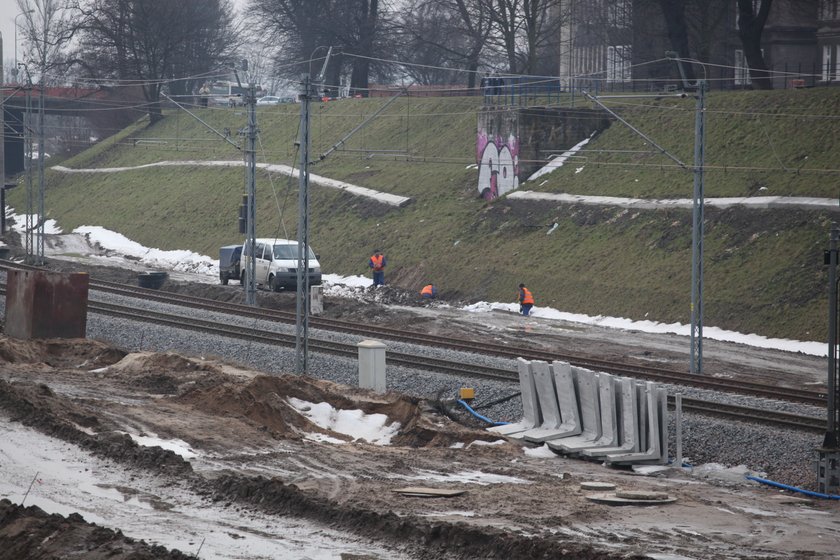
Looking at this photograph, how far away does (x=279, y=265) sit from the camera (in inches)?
1518

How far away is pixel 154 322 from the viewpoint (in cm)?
3072

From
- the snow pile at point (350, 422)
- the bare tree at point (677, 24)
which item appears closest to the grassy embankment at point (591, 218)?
the bare tree at point (677, 24)

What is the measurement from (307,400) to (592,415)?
4.52m

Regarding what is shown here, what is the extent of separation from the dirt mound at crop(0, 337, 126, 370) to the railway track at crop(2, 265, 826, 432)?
15.4 feet

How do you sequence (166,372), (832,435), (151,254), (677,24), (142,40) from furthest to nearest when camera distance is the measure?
1. (142,40)
2. (151,254)
3. (677,24)
4. (166,372)
5. (832,435)

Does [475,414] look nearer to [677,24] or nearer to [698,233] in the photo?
[698,233]

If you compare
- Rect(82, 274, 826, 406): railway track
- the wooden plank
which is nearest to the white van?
Rect(82, 274, 826, 406): railway track

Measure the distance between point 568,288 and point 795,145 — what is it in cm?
Result: 899

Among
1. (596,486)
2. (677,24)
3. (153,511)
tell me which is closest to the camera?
(153,511)

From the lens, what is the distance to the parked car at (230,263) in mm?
42125

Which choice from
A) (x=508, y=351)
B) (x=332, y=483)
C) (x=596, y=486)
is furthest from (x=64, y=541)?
(x=508, y=351)

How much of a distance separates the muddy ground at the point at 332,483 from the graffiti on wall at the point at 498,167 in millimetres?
25507

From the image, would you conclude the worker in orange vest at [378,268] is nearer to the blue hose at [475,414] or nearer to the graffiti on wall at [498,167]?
the graffiti on wall at [498,167]

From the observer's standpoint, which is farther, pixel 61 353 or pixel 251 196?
pixel 251 196
